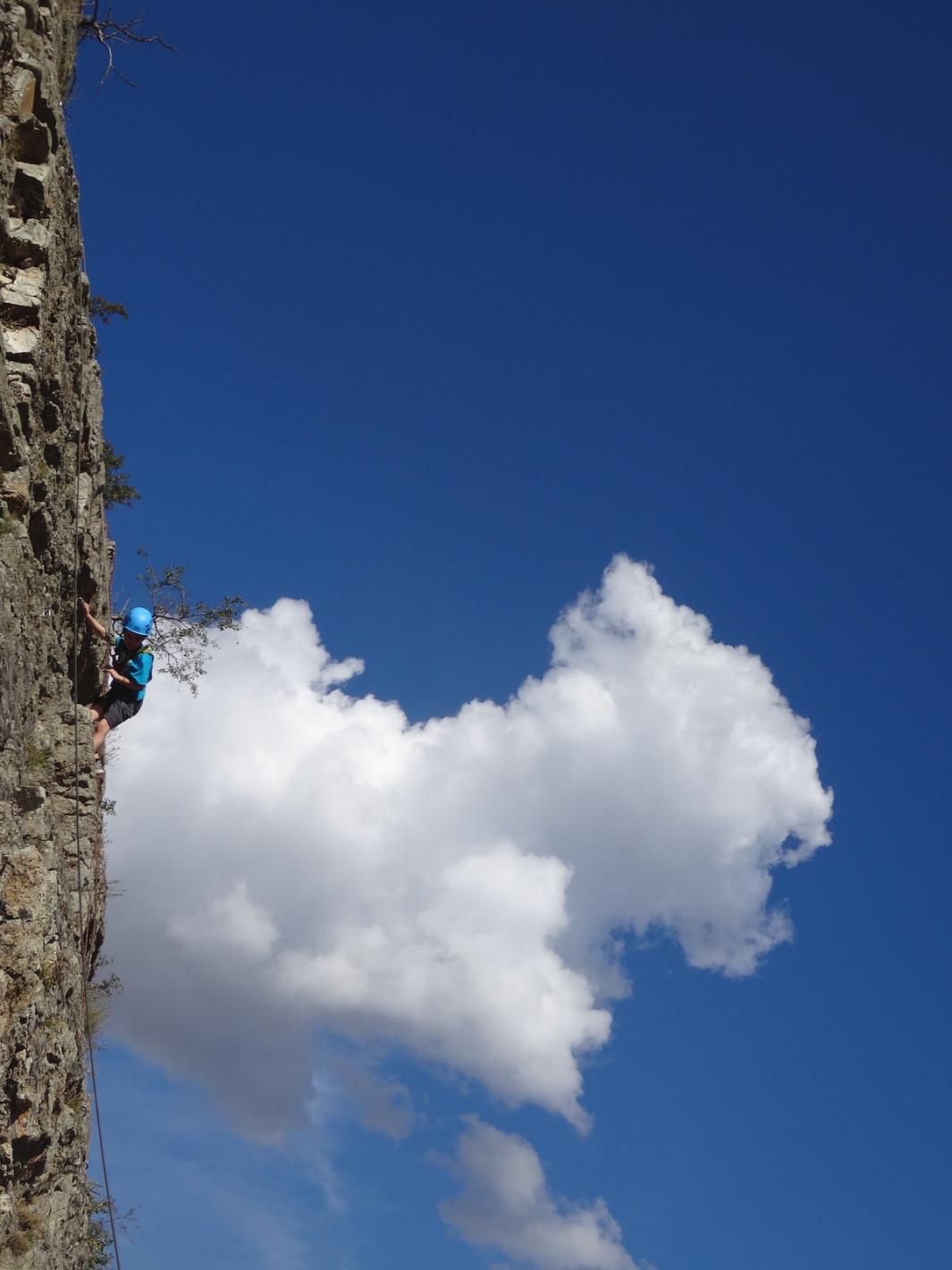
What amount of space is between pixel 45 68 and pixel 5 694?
28.7 ft

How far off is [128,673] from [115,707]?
0.75 meters

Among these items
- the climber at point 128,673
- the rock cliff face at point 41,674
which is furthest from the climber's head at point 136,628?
the rock cliff face at point 41,674

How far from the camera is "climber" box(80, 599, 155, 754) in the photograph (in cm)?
1884

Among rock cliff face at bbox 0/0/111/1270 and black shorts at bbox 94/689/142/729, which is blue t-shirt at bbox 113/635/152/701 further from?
rock cliff face at bbox 0/0/111/1270

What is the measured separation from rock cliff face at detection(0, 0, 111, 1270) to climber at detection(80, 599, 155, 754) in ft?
6.68

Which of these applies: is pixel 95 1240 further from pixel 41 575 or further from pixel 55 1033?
pixel 41 575

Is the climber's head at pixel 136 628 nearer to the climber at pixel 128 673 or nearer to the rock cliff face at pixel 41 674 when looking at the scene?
the climber at pixel 128 673

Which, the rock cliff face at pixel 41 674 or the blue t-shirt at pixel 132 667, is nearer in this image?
the rock cliff face at pixel 41 674

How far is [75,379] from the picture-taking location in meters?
16.3

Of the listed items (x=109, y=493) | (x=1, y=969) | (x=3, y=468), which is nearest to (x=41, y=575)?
(x=3, y=468)

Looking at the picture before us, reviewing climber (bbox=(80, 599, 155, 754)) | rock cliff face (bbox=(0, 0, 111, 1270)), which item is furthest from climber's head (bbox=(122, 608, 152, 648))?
rock cliff face (bbox=(0, 0, 111, 1270))

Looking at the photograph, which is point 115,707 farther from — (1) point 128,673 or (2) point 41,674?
(2) point 41,674

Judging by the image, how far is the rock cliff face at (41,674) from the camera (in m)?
11.7

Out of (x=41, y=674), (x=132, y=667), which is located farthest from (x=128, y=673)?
(x=41, y=674)
